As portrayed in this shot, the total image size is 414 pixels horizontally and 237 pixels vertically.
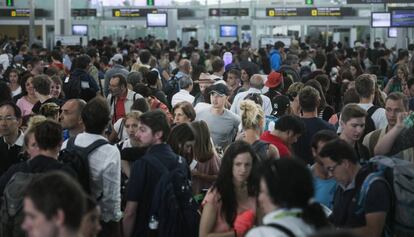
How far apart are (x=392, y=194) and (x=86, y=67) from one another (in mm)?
7648

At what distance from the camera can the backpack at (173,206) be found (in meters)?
4.94

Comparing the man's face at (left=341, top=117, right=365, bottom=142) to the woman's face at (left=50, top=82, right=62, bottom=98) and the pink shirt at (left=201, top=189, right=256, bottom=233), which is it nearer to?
the pink shirt at (left=201, top=189, right=256, bottom=233)

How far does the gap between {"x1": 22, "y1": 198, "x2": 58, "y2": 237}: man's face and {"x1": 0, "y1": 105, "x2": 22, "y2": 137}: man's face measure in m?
3.28

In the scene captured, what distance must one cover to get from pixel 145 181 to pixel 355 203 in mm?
1468

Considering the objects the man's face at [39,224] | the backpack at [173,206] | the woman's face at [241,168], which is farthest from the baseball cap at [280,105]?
the man's face at [39,224]

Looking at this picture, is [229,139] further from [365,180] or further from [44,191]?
[44,191]

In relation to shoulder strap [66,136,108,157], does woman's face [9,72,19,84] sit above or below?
above

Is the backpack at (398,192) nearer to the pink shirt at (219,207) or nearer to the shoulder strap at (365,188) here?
the shoulder strap at (365,188)

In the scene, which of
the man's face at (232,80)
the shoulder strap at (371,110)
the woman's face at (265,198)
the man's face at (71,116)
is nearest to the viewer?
the woman's face at (265,198)

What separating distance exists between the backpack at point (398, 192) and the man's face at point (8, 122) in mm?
3172

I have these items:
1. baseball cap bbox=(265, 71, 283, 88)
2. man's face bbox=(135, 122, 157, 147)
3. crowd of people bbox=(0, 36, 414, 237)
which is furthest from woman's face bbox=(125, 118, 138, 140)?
baseball cap bbox=(265, 71, 283, 88)

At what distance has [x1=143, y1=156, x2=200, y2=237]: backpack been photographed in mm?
4938

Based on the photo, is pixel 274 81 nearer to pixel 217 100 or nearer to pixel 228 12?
pixel 217 100

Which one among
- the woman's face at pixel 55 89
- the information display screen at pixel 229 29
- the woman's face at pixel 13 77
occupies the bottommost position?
the woman's face at pixel 55 89
